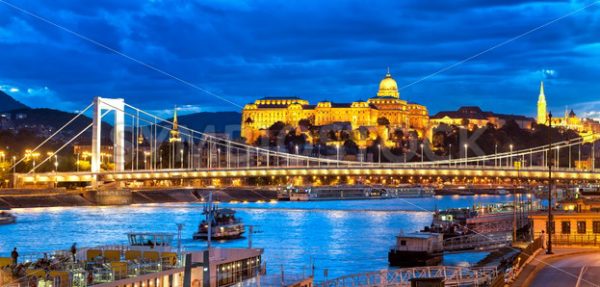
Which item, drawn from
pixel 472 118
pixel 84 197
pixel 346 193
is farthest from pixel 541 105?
pixel 84 197

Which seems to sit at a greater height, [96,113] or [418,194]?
[96,113]

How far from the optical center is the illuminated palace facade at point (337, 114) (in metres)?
145

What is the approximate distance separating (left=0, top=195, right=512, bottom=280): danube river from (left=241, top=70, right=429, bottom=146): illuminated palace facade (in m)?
83.5

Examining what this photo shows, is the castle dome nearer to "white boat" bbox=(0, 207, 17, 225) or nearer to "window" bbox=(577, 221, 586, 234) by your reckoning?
"white boat" bbox=(0, 207, 17, 225)

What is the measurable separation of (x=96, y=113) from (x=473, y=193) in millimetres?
40453

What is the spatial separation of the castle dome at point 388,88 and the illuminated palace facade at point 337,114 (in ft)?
6.38

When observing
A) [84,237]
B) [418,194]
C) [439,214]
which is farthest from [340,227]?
[418,194]

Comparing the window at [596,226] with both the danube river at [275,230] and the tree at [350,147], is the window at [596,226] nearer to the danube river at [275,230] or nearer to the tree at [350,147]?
the danube river at [275,230]

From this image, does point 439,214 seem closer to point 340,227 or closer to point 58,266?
point 340,227

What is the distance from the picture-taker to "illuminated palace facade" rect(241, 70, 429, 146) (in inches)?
5723

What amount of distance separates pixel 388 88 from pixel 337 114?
18469 millimetres

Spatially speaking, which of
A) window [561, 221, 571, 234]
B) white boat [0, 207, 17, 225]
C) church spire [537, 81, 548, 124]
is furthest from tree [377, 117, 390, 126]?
window [561, 221, 571, 234]

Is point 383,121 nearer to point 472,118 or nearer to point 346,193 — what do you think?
point 472,118

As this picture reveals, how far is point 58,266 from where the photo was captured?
49.9ft
